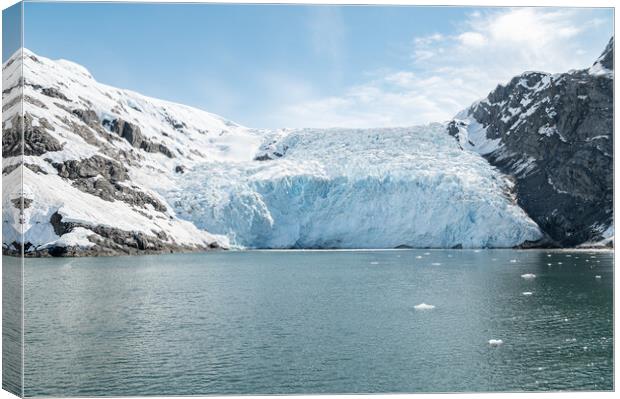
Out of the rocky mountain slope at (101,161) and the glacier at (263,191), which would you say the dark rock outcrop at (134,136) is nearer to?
the rocky mountain slope at (101,161)

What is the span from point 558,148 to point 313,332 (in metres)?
70.1

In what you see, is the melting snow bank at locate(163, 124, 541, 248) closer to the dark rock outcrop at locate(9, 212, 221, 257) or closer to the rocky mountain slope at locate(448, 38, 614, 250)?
the rocky mountain slope at locate(448, 38, 614, 250)

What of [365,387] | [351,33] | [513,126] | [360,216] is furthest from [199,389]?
[513,126]

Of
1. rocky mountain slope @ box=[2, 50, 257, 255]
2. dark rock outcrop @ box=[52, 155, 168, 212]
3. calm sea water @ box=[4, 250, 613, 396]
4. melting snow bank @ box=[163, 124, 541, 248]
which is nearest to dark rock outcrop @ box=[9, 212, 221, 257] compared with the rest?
rocky mountain slope @ box=[2, 50, 257, 255]

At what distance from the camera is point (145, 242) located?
7212 centimetres

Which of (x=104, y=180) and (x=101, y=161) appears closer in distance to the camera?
(x=104, y=180)

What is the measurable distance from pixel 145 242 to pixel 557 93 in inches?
2202

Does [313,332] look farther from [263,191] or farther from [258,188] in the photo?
[258,188]

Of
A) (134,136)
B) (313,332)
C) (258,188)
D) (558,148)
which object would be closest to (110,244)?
(258,188)

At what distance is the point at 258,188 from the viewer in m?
86.8

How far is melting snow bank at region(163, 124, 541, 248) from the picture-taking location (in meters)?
80.2

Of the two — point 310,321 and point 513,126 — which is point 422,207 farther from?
point 310,321

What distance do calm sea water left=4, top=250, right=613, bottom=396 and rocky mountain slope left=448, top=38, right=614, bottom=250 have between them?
34.6 meters

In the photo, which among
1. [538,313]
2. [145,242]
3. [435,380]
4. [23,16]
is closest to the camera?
[23,16]
